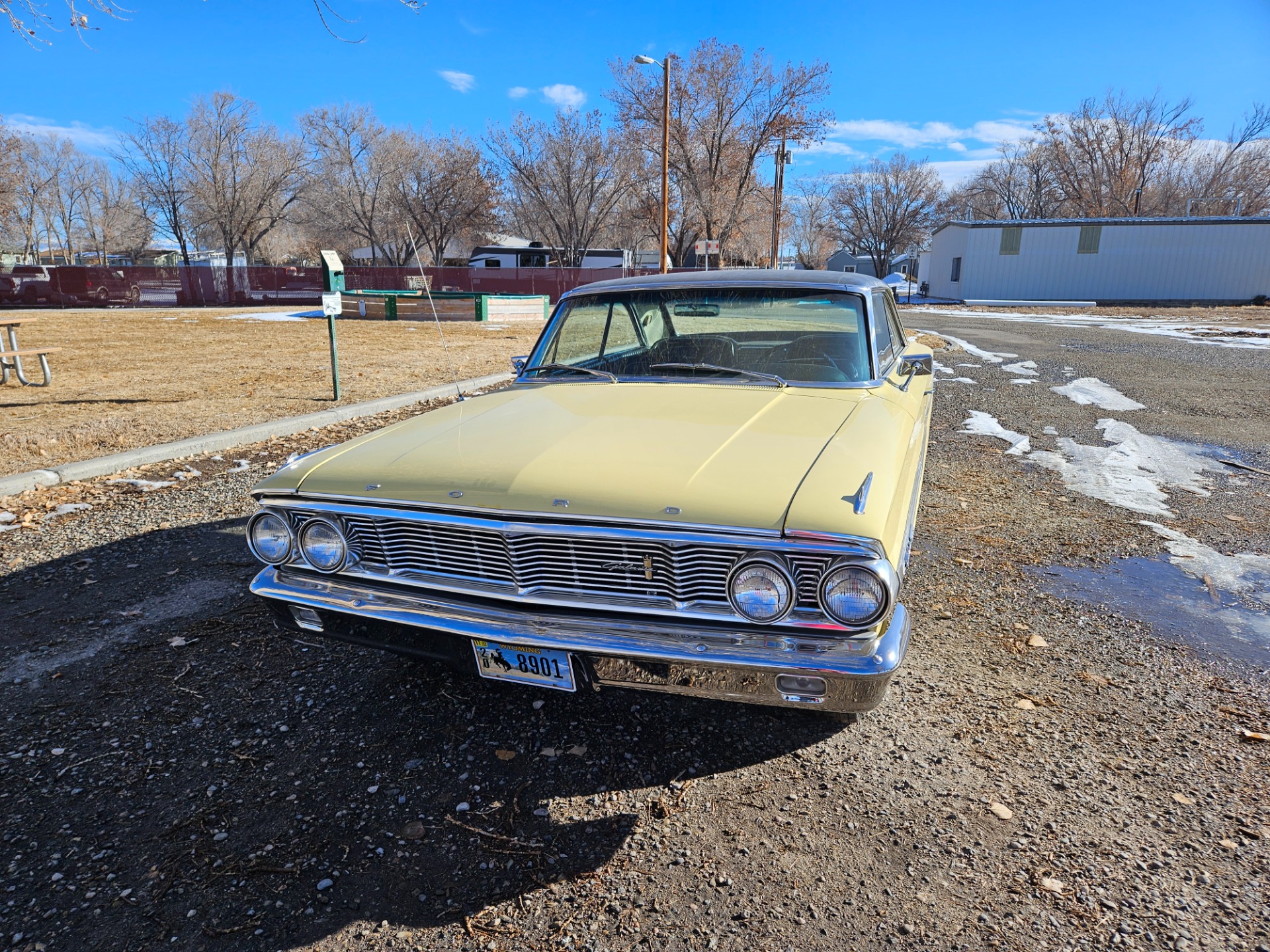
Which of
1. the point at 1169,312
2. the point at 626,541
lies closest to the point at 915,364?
the point at 626,541

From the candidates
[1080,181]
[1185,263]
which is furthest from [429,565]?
[1080,181]

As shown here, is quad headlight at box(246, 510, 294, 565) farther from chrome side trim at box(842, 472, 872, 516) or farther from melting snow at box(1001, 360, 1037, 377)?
melting snow at box(1001, 360, 1037, 377)

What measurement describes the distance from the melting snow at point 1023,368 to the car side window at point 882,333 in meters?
8.62

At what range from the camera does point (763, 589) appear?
86.1 inches

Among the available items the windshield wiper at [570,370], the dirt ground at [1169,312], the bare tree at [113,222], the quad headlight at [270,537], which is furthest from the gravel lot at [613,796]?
the bare tree at [113,222]

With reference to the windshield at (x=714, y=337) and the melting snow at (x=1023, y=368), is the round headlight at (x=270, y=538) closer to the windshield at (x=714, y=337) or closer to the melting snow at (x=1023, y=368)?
the windshield at (x=714, y=337)

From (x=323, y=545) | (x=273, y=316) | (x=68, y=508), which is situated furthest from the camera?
(x=273, y=316)

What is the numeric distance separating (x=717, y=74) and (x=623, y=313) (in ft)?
129

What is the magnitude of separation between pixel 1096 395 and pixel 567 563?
9678mm

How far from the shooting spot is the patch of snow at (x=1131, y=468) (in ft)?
18.2

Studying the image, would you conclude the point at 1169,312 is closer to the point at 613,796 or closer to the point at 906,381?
the point at 906,381

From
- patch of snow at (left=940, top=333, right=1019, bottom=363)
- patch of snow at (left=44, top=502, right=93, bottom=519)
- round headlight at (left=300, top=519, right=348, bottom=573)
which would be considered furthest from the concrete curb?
patch of snow at (left=940, top=333, right=1019, bottom=363)

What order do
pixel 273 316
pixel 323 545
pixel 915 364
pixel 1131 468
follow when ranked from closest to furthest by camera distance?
pixel 323 545, pixel 915 364, pixel 1131 468, pixel 273 316

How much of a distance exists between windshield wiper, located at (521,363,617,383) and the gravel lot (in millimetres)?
1518
